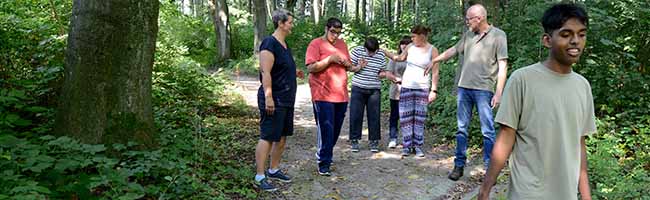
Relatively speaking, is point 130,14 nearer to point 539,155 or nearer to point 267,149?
point 267,149

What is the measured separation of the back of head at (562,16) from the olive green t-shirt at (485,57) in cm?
290

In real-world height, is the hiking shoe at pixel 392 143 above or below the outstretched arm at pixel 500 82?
below

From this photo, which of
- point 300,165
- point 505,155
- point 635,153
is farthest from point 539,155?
point 635,153

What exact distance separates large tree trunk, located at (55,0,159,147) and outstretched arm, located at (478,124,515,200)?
345 cm

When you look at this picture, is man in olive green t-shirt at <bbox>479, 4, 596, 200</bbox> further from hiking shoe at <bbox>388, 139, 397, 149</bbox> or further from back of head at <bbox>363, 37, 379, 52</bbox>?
hiking shoe at <bbox>388, 139, 397, 149</bbox>

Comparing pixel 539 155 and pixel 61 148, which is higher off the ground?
pixel 539 155

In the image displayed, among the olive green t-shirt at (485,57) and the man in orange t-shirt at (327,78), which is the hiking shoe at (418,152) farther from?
the olive green t-shirt at (485,57)

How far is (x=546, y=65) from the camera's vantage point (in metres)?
2.61

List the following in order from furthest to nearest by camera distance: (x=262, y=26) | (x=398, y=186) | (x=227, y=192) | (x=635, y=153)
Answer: (x=262, y=26)
(x=635, y=153)
(x=398, y=186)
(x=227, y=192)

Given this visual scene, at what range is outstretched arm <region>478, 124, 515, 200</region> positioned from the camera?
2.67 metres

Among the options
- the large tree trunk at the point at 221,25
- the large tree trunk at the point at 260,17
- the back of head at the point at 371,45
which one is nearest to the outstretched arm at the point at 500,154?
the back of head at the point at 371,45

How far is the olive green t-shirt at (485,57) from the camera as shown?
540 centimetres

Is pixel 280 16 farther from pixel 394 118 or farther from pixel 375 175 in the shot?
pixel 394 118

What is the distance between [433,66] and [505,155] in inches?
153
